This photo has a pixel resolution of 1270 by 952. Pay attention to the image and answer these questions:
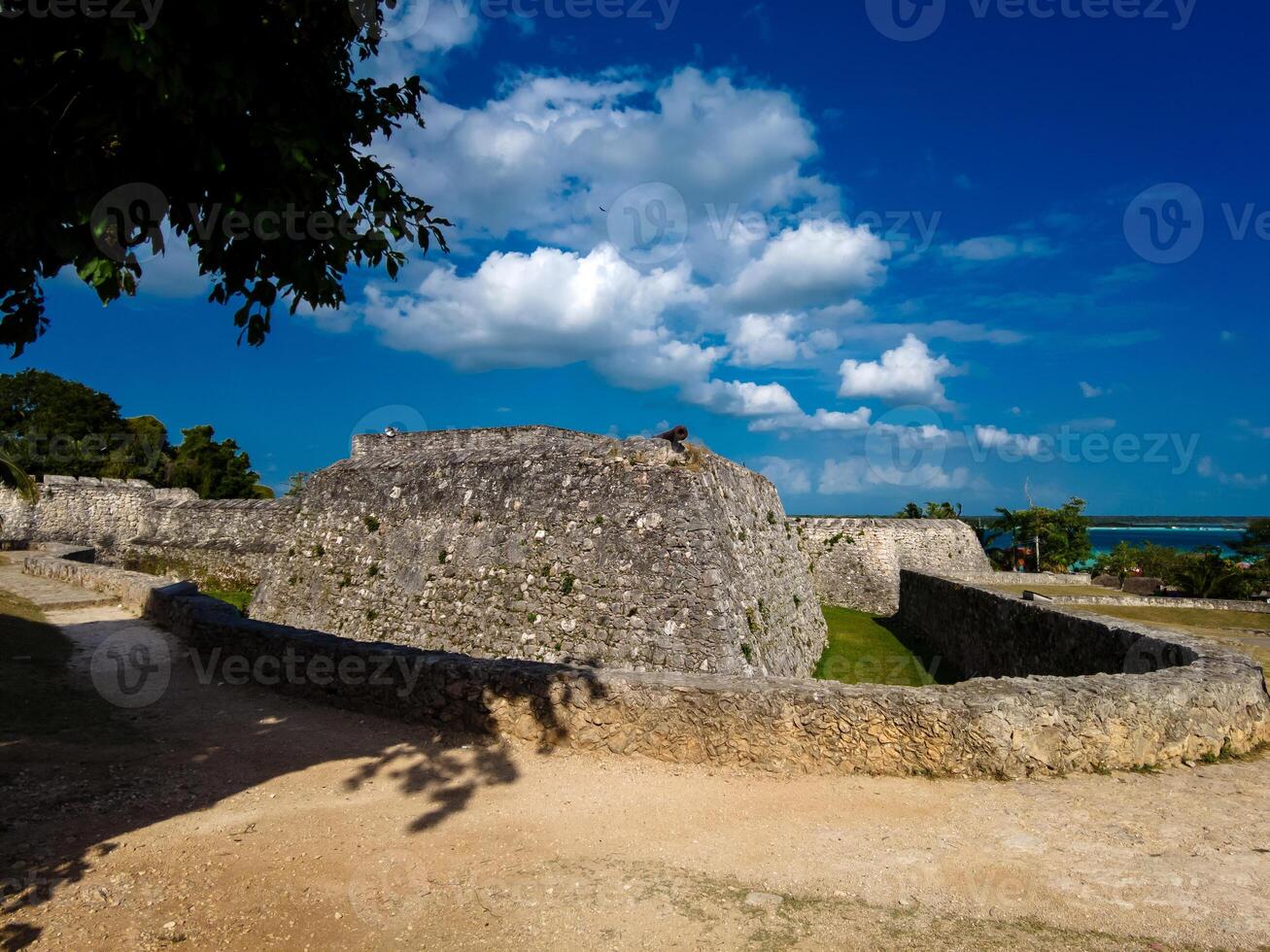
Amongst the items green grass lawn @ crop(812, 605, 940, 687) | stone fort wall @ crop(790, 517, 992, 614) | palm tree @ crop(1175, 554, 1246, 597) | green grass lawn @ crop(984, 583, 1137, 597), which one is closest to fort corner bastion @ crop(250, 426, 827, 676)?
green grass lawn @ crop(812, 605, 940, 687)

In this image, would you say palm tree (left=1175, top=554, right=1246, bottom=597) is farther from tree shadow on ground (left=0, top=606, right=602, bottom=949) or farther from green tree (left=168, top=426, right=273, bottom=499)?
green tree (left=168, top=426, right=273, bottom=499)

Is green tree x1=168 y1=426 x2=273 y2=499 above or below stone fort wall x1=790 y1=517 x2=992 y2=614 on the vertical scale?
above

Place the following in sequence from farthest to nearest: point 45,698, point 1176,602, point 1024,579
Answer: point 1024,579 < point 1176,602 < point 45,698

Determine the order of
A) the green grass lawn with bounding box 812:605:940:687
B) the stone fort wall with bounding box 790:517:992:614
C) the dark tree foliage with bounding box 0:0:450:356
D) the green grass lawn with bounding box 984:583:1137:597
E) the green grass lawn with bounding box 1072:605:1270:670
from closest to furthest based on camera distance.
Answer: the dark tree foliage with bounding box 0:0:450:356, the green grass lawn with bounding box 1072:605:1270:670, the green grass lawn with bounding box 812:605:940:687, the green grass lawn with bounding box 984:583:1137:597, the stone fort wall with bounding box 790:517:992:614

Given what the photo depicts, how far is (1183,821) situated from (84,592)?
71.4 ft

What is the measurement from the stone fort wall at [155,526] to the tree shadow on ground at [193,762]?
59.6 ft

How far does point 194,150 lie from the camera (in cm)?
422

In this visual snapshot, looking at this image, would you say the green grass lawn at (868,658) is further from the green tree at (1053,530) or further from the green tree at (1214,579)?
the green tree at (1053,530)

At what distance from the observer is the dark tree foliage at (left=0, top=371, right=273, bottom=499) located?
147 feet

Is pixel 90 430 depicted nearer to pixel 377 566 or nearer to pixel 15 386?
pixel 15 386

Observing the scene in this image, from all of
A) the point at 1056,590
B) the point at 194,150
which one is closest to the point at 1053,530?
the point at 1056,590

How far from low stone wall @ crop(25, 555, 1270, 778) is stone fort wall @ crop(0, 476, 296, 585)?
1966cm

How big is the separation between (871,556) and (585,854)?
91.9 feet

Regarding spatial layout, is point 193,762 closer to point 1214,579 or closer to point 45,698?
point 45,698
